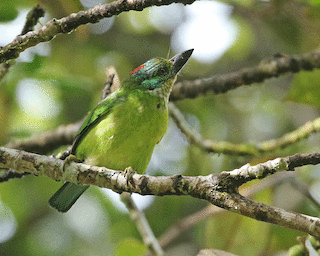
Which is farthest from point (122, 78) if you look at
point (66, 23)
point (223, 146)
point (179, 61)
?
point (66, 23)

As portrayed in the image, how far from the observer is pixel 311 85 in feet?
12.6

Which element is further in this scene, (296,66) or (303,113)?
(303,113)

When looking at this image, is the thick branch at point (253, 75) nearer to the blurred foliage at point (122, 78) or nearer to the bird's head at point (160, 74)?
the blurred foliage at point (122, 78)

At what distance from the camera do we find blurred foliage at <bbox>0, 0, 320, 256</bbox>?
5.06m

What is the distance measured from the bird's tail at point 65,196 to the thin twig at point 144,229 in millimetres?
582

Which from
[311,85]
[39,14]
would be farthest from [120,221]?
[39,14]

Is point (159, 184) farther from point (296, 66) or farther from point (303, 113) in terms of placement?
point (303, 113)

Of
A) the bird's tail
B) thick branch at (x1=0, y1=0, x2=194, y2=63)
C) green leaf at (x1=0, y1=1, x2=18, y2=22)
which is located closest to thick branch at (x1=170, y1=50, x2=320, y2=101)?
the bird's tail

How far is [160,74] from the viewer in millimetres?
3580

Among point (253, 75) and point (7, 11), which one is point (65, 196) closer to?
point (7, 11)

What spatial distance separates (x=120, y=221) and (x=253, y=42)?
3544 millimetres

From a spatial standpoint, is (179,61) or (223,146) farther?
(223,146)

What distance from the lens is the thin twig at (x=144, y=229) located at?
A: 3.52 meters

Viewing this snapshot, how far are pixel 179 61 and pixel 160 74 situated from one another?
212mm
